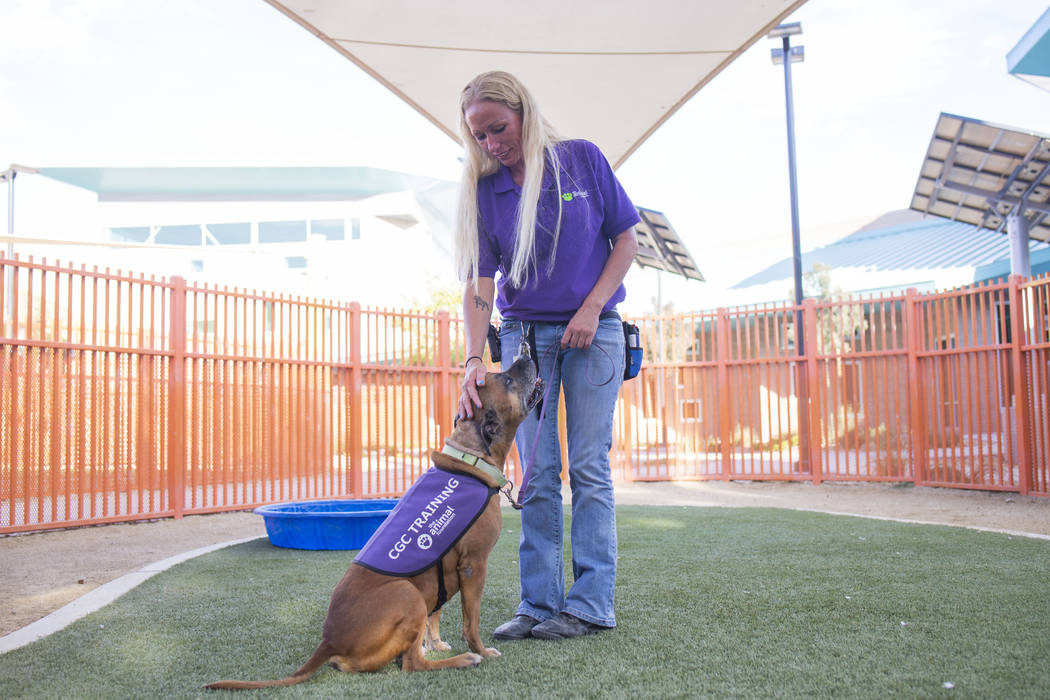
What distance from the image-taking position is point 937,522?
20.4 ft

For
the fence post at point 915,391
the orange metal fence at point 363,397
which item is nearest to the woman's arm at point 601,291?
the orange metal fence at point 363,397

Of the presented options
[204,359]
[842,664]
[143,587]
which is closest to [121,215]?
[204,359]

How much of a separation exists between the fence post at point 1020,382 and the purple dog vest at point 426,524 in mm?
7201

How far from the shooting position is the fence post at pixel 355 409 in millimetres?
9023

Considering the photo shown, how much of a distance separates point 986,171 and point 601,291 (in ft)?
38.9

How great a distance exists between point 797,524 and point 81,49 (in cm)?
6222

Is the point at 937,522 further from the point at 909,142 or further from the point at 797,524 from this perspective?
the point at 909,142

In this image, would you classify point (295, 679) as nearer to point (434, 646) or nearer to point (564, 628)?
point (434, 646)

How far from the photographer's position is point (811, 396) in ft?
33.4

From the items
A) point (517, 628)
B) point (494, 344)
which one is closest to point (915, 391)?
point (494, 344)

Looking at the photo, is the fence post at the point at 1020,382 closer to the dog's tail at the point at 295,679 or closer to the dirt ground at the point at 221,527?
the dirt ground at the point at 221,527

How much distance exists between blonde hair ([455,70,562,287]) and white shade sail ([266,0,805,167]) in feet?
9.37

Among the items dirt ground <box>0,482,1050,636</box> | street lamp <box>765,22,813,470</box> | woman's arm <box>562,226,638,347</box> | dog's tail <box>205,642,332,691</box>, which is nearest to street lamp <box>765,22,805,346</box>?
street lamp <box>765,22,813,470</box>

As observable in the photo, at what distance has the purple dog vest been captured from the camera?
2.44m
